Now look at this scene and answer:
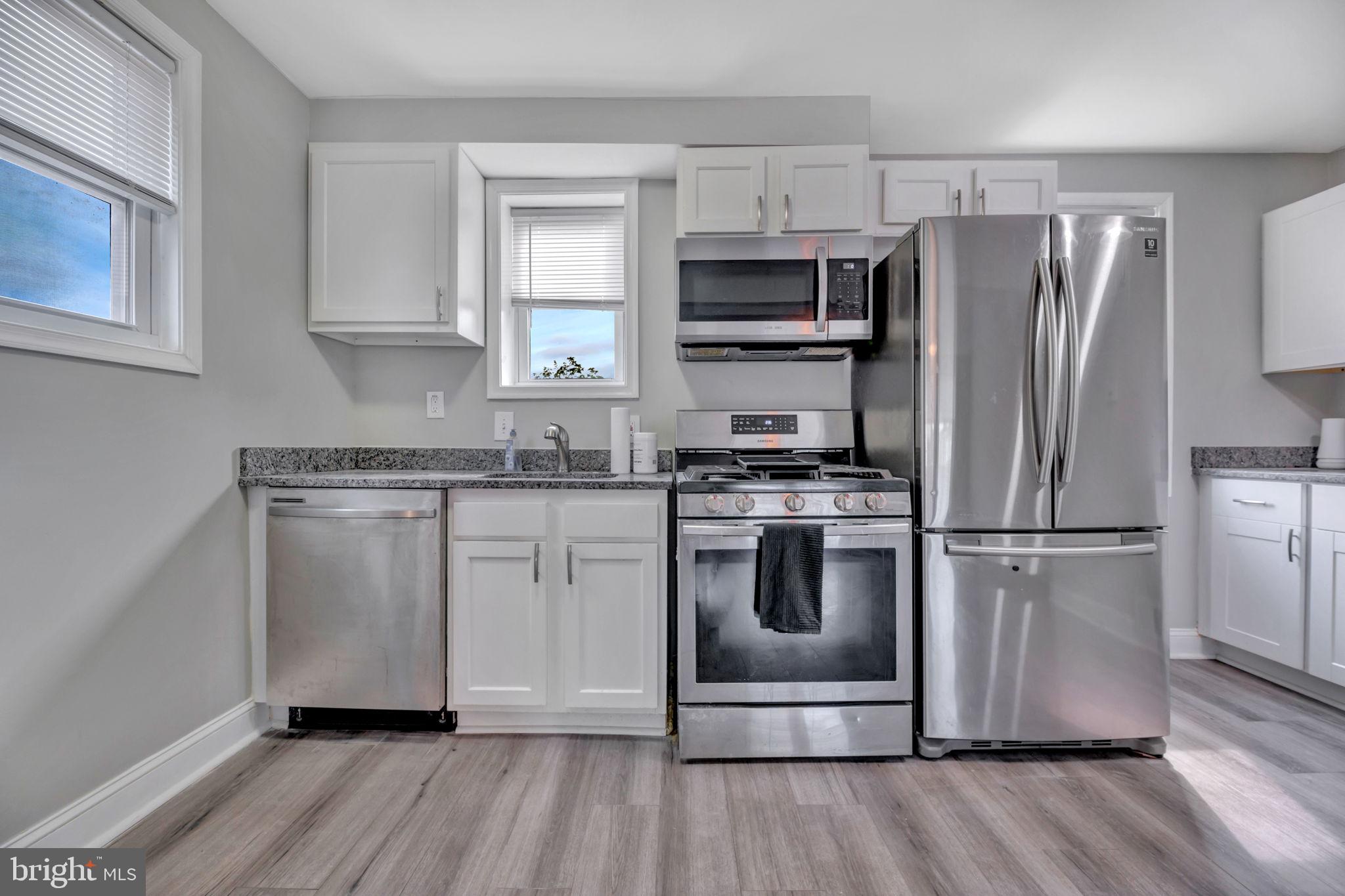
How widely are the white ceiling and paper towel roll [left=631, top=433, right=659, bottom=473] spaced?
56.9 inches

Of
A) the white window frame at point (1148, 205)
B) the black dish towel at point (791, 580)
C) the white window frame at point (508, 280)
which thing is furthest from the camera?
the white window frame at point (1148, 205)

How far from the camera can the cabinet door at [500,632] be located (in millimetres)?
2135

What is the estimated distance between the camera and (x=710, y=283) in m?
2.39

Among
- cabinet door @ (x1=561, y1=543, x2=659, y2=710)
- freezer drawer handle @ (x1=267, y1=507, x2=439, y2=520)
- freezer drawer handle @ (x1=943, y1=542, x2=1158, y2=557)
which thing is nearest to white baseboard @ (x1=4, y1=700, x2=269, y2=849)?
freezer drawer handle @ (x1=267, y1=507, x2=439, y2=520)

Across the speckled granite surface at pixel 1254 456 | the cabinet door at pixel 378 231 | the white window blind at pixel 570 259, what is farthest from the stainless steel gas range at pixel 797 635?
the speckled granite surface at pixel 1254 456

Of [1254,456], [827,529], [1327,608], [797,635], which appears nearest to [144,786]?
[797,635]

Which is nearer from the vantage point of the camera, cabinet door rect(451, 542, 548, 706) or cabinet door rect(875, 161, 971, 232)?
cabinet door rect(451, 542, 548, 706)

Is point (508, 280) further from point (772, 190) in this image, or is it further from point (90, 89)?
point (90, 89)

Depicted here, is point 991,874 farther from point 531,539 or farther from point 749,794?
point 531,539

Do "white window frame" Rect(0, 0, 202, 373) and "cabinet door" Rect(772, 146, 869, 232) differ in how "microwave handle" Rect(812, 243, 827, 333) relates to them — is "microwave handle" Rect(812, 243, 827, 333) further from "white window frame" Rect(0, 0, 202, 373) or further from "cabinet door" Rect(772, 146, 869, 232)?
"white window frame" Rect(0, 0, 202, 373)

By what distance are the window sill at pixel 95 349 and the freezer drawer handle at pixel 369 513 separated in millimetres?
571

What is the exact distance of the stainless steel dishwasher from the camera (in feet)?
6.93

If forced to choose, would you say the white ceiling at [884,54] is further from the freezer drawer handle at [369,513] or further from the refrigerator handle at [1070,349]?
the freezer drawer handle at [369,513]

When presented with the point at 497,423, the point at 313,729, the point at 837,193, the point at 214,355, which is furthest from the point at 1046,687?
the point at 214,355
